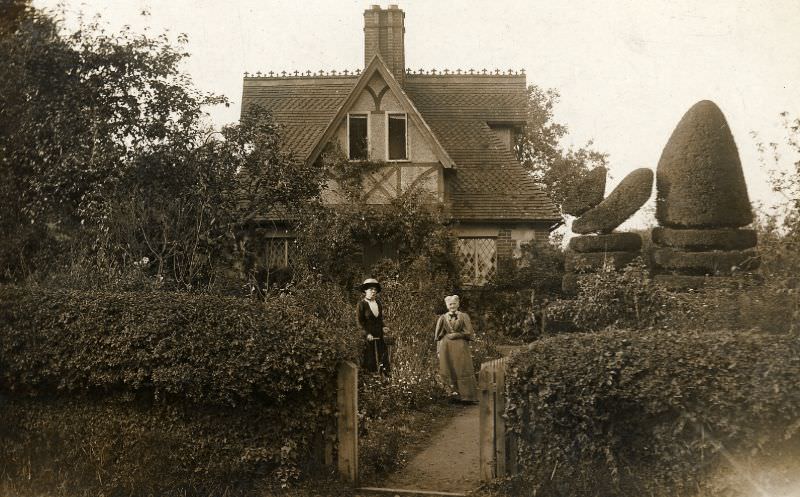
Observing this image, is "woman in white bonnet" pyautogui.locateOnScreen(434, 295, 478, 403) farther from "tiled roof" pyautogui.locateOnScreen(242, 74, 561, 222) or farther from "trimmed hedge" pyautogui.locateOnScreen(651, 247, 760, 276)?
"tiled roof" pyautogui.locateOnScreen(242, 74, 561, 222)

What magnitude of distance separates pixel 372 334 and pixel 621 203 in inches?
311

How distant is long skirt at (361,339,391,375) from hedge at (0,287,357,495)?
4.62 metres

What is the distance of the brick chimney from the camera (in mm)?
23188

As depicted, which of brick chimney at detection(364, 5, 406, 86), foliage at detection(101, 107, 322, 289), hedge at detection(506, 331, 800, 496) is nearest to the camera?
hedge at detection(506, 331, 800, 496)

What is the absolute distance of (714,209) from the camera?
1534cm

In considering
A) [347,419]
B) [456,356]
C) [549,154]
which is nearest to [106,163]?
[456,356]

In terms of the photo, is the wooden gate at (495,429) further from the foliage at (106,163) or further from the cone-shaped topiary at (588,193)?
the cone-shaped topiary at (588,193)

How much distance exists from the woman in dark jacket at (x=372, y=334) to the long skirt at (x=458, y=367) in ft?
3.01

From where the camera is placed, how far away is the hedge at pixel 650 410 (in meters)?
5.14

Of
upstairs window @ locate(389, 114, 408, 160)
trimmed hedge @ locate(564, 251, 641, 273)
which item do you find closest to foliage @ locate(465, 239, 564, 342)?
trimmed hedge @ locate(564, 251, 641, 273)

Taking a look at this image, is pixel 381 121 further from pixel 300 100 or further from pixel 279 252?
pixel 300 100

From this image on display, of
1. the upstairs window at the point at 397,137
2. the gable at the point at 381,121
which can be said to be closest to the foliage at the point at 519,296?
the gable at the point at 381,121

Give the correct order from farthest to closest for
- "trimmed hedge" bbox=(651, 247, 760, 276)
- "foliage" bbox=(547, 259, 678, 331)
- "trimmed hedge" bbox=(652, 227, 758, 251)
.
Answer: "trimmed hedge" bbox=(652, 227, 758, 251), "trimmed hedge" bbox=(651, 247, 760, 276), "foliage" bbox=(547, 259, 678, 331)

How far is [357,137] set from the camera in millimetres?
20406
